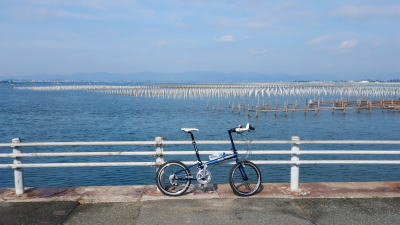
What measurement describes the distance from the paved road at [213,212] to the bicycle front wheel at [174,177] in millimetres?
351

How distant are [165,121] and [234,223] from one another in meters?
39.0

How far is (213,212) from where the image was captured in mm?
6008

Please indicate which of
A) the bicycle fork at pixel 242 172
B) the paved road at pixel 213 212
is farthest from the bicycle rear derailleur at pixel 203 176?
the bicycle fork at pixel 242 172

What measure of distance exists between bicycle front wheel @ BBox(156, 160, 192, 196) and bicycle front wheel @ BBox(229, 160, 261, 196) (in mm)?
928

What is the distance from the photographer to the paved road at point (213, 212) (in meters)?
5.66

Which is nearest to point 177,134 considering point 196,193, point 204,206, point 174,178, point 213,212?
point 196,193

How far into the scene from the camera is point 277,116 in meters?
48.4

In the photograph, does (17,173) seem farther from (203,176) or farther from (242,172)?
(242,172)

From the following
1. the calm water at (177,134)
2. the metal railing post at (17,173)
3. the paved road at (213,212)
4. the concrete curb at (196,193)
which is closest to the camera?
the paved road at (213,212)

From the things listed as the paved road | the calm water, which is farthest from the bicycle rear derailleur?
the calm water

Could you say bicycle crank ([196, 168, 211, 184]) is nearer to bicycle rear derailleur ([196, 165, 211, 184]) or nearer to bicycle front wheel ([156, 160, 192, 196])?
bicycle rear derailleur ([196, 165, 211, 184])

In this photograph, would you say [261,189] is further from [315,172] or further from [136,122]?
[136,122]

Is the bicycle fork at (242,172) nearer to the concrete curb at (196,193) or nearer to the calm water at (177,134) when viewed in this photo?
the concrete curb at (196,193)

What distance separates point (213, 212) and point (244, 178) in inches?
50.6
